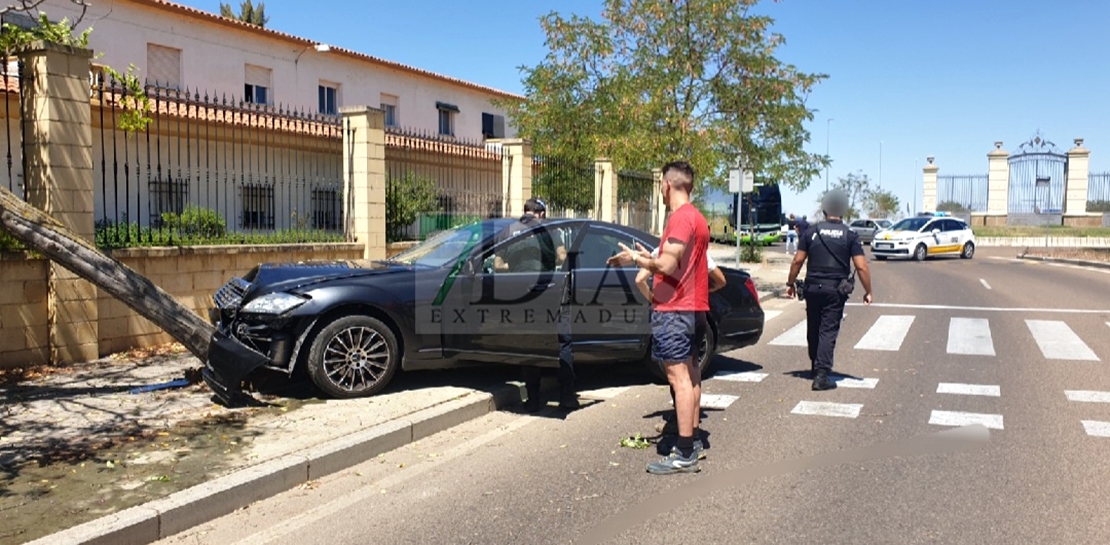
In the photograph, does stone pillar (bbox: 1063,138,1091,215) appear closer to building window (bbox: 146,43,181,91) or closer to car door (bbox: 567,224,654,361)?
building window (bbox: 146,43,181,91)

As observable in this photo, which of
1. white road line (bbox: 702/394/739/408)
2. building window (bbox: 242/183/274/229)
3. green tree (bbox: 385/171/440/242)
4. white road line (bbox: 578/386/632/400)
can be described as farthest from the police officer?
building window (bbox: 242/183/274/229)

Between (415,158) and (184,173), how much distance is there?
347cm

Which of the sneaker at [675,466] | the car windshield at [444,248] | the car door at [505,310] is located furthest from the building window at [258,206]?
the sneaker at [675,466]

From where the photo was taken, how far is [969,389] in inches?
308

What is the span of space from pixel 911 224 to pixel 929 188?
1647cm

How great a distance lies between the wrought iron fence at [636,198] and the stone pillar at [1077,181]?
2742 cm

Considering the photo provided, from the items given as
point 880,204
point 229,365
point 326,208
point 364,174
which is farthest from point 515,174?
point 880,204

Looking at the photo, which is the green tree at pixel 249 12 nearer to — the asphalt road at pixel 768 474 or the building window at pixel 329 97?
the building window at pixel 329 97

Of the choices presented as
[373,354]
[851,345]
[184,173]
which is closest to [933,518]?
[373,354]

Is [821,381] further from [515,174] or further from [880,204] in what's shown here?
[880,204]

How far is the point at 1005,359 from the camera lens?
31.2 ft

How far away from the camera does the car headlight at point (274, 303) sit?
650cm

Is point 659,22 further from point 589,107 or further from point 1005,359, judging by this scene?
point 1005,359

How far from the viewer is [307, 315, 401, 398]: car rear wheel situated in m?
6.61
